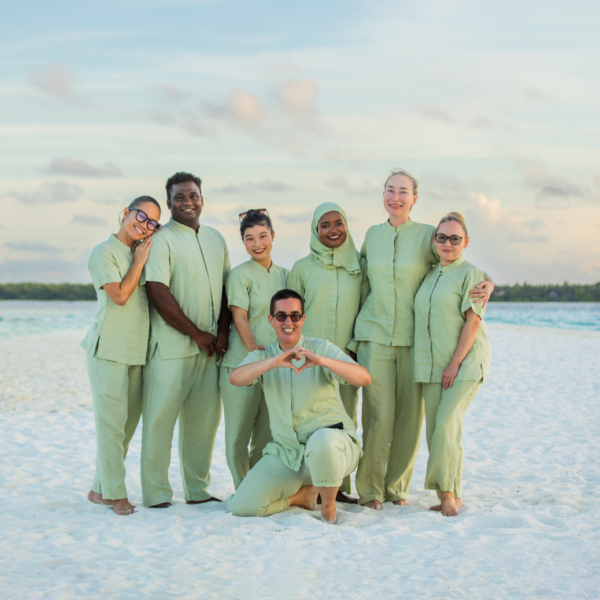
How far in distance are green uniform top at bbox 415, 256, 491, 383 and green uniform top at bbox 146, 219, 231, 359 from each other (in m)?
1.58

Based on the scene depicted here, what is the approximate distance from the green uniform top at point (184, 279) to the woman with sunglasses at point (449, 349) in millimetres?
1580

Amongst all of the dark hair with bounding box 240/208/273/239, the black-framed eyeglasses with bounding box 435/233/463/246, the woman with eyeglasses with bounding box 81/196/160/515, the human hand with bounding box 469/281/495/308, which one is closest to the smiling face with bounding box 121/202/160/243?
the woman with eyeglasses with bounding box 81/196/160/515

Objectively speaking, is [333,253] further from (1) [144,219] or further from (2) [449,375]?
(1) [144,219]

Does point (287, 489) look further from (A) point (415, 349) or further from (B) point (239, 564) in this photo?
(A) point (415, 349)

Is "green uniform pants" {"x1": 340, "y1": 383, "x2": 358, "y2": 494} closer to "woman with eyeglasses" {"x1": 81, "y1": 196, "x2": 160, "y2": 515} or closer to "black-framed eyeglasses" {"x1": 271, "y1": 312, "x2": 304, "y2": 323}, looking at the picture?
"black-framed eyeglasses" {"x1": 271, "y1": 312, "x2": 304, "y2": 323}

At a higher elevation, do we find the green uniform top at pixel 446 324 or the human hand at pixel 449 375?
the green uniform top at pixel 446 324

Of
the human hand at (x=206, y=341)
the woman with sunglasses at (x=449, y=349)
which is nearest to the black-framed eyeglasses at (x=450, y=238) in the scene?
the woman with sunglasses at (x=449, y=349)

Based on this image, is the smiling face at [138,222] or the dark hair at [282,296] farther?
the smiling face at [138,222]

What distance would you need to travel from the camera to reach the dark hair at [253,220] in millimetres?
4695

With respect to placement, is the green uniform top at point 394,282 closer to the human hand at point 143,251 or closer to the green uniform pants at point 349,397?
the green uniform pants at point 349,397

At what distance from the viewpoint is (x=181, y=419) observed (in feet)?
16.6

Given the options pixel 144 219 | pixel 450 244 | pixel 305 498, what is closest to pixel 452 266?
pixel 450 244

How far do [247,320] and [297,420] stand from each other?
33.2 inches

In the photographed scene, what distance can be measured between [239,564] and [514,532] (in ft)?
5.99
